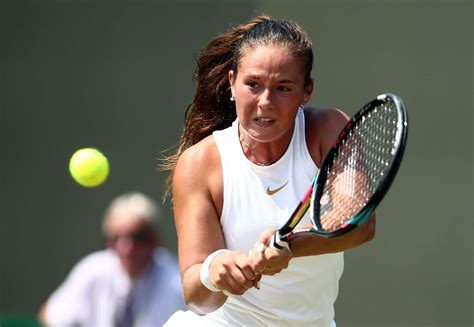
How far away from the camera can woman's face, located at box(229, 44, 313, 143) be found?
3033mm

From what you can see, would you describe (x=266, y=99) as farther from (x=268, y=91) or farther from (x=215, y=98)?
(x=215, y=98)

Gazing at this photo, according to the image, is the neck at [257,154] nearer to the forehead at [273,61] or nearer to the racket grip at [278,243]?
the forehead at [273,61]

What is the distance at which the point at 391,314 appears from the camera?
26.2 feet

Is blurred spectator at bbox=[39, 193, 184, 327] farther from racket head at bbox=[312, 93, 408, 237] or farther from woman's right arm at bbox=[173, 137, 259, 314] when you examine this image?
racket head at bbox=[312, 93, 408, 237]

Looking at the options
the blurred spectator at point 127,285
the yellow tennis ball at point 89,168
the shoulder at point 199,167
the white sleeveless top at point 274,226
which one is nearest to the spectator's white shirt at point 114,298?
the blurred spectator at point 127,285

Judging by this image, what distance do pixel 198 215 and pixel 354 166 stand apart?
54 centimetres

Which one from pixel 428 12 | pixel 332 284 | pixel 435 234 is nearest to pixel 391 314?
pixel 435 234

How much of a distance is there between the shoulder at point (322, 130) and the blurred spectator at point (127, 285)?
1.53 metres

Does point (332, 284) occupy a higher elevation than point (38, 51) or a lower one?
lower

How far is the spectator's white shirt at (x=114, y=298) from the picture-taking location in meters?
4.64

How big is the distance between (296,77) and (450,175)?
5281 millimetres

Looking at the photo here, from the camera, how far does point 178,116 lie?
8375 mm

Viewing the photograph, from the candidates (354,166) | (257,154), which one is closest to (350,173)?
(354,166)

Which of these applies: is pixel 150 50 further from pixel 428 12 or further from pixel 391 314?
pixel 391 314
